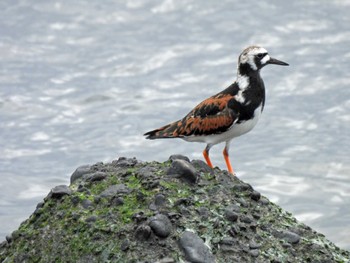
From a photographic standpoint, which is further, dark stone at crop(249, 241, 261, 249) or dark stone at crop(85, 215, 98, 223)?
dark stone at crop(85, 215, 98, 223)

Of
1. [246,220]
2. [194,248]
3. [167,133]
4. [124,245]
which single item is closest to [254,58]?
[167,133]

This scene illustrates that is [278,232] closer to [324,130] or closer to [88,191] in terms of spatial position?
[88,191]

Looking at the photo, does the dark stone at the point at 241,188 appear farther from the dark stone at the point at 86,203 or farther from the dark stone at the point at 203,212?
the dark stone at the point at 86,203

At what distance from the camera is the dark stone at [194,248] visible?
1117cm

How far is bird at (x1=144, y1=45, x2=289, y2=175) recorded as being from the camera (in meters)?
14.2

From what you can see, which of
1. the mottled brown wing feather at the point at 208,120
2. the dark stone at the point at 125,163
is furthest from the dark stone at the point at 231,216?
the mottled brown wing feather at the point at 208,120

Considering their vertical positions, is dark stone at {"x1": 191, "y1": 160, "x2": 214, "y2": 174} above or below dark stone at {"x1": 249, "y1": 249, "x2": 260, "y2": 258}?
above

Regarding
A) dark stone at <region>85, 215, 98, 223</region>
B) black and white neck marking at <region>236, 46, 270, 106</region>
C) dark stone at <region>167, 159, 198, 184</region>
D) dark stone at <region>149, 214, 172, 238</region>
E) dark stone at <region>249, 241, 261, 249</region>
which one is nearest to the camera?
dark stone at <region>149, 214, 172, 238</region>

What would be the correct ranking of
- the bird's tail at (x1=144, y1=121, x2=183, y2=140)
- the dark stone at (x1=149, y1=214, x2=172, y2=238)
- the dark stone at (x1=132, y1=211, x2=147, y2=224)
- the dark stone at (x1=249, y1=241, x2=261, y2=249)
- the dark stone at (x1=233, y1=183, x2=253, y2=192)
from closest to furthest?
the dark stone at (x1=149, y1=214, x2=172, y2=238)
the dark stone at (x1=132, y1=211, x2=147, y2=224)
the dark stone at (x1=249, y1=241, x2=261, y2=249)
the dark stone at (x1=233, y1=183, x2=253, y2=192)
the bird's tail at (x1=144, y1=121, x2=183, y2=140)

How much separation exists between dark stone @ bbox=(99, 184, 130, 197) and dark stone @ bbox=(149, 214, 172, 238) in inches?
30.2

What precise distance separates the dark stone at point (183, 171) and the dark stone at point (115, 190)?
0.60 meters

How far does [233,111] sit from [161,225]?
322 cm

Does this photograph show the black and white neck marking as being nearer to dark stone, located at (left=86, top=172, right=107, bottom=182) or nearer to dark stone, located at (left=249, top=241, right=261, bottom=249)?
dark stone, located at (left=86, top=172, right=107, bottom=182)

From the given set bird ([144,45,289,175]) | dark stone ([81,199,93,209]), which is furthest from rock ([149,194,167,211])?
bird ([144,45,289,175])
